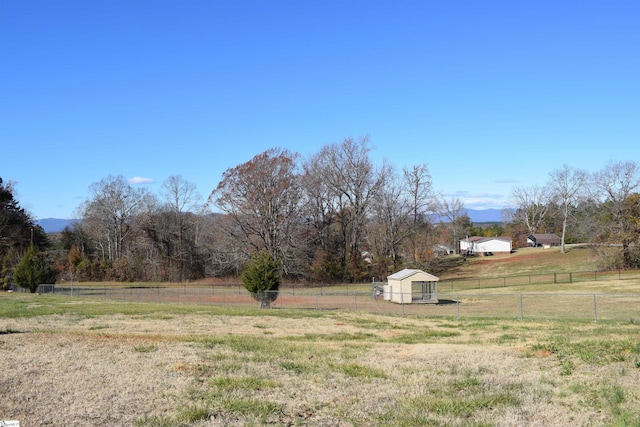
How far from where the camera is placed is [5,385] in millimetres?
11617

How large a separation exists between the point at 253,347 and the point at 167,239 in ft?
242

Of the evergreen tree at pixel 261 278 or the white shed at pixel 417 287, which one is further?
the white shed at pixel 417 287

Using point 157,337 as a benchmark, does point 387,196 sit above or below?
above

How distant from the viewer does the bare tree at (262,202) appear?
72.2m

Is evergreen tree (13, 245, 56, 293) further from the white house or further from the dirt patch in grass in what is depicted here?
the white house

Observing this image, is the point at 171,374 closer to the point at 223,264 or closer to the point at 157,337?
the point at 157,337

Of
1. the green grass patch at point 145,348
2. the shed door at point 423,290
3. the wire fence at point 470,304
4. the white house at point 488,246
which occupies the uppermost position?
the white house at point 488,246

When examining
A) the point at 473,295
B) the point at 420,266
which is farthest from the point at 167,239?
the point at 473,295

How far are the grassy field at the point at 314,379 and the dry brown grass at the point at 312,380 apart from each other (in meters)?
0.03

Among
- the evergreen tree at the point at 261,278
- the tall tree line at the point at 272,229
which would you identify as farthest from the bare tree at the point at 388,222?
the evergreen tree at the point at 261,278

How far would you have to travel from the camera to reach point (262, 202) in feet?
238

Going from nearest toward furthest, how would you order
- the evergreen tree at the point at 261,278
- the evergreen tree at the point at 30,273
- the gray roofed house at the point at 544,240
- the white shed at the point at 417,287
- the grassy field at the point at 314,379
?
the grassy field at the point at 314,379
the evergreen tree at the point at 261,278
the white shed at the point at 417,287
the evergreen tree at the point at 30,273
the gray roofed house at the point at 544,240

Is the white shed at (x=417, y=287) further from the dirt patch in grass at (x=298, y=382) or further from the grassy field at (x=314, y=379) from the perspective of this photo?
the dirt patch in grass at (x=298, y=382)

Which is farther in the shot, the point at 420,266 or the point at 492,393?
the point at 420,266
